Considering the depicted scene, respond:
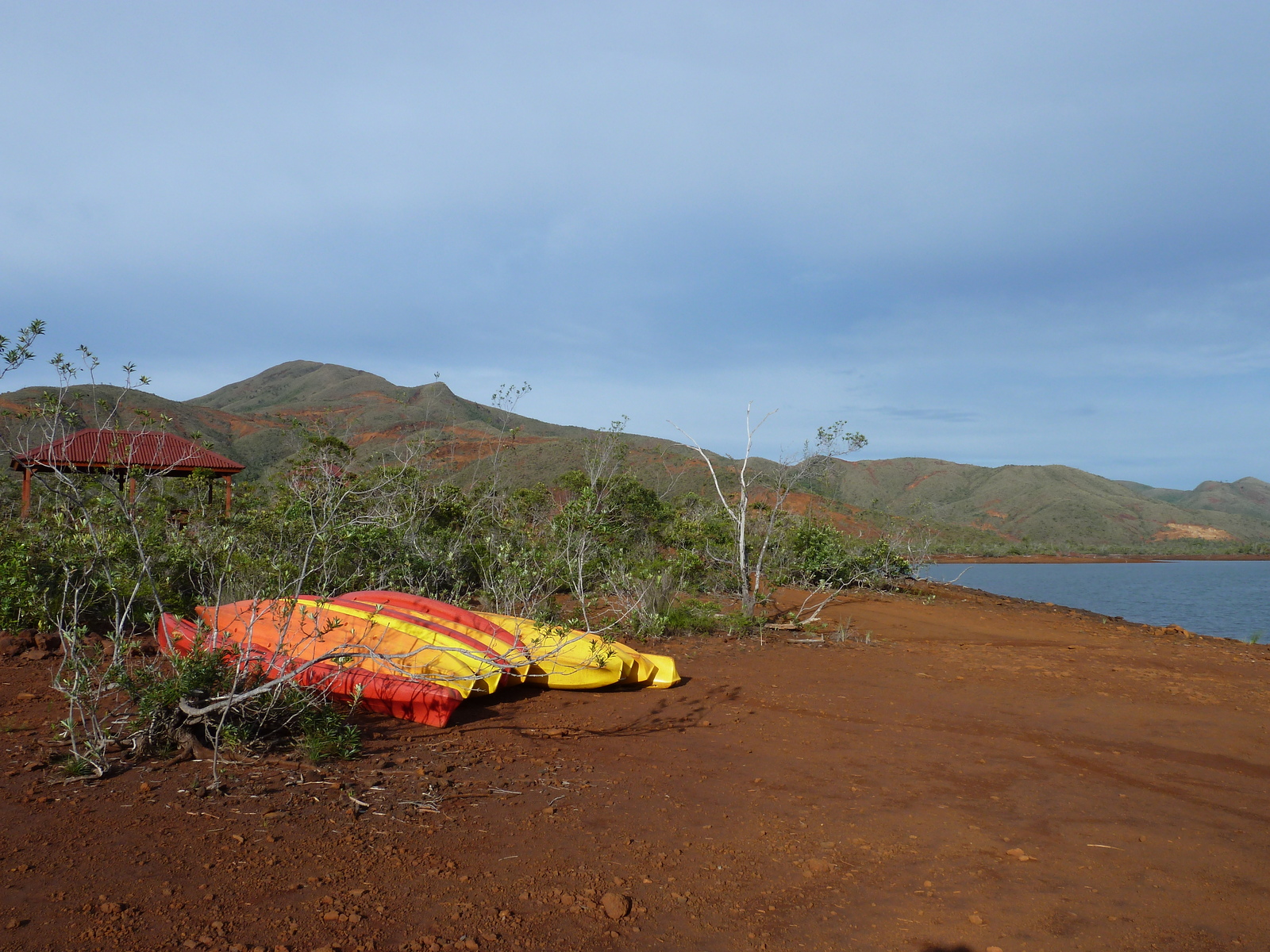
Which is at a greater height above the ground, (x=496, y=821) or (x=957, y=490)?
(x=957, y=490)

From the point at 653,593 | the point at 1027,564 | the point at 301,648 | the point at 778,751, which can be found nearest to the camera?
the point at 778,751

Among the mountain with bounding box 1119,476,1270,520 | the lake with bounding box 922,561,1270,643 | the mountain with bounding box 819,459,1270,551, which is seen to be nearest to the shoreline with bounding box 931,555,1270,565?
the lake with bounding box 922,561,1270,643

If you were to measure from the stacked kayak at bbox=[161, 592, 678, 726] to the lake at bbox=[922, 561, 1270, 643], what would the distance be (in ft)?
31.1

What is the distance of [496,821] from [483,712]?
86.9 inches

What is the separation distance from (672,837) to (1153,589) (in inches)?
1136

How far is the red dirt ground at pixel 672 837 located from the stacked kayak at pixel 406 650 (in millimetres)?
238

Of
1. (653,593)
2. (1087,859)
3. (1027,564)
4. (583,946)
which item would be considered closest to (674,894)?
(583,946)

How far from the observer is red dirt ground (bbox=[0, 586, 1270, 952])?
9.12 ft

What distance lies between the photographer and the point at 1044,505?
66.6m

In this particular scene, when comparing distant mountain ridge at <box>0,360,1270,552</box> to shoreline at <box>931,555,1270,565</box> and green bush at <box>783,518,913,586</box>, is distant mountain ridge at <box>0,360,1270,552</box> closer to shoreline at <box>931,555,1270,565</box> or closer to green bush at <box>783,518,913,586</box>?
shoreline at <box>931,555,1270,565</box>

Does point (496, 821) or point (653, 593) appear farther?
point (653, 593)

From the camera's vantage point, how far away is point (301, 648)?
18.6 feet

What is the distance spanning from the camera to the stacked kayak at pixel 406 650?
15.9 ft

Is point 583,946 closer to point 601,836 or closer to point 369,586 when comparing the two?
point 601,836
